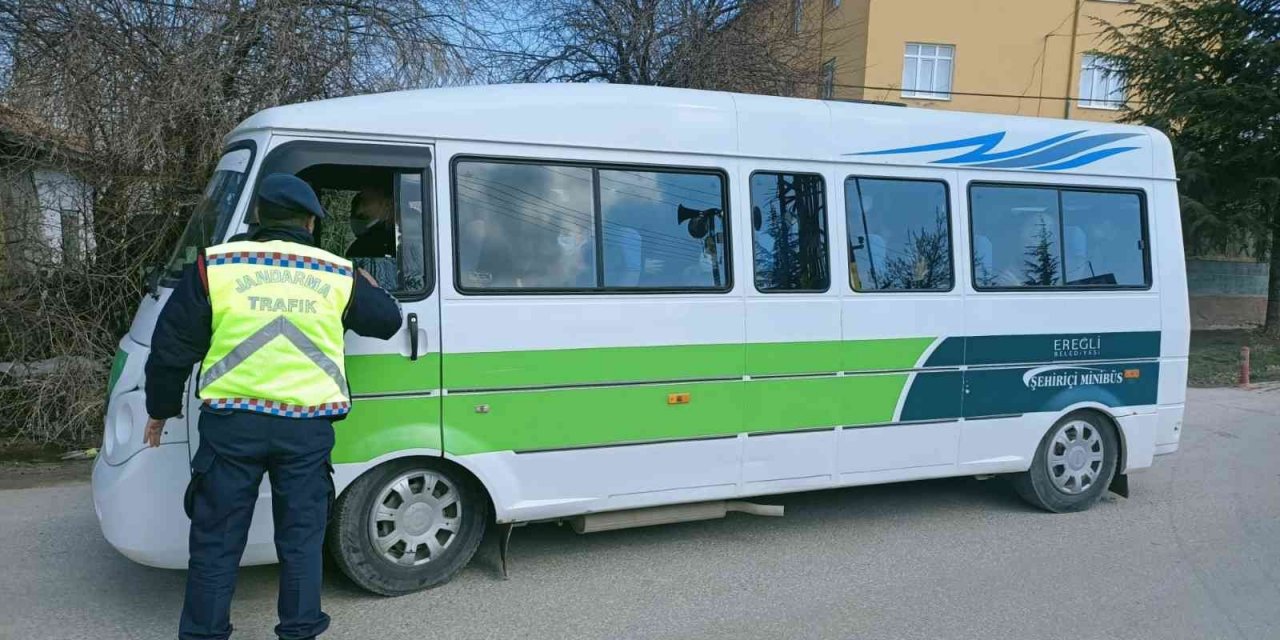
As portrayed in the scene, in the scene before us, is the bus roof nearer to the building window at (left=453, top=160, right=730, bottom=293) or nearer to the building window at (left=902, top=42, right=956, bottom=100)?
the building window at (left=453, top=160, right=730, bottom=293)

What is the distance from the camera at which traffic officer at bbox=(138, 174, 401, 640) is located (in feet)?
10.6

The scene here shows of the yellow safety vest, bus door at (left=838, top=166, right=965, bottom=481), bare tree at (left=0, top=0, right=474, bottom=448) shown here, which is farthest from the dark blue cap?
bare tree at (left=0, top=0, right=474, bottom=448)

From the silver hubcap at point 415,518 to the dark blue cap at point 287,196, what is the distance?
1.51m

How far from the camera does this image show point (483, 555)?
4.97 metres

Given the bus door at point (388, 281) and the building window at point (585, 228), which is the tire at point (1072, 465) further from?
the bus door at point (388, 281)

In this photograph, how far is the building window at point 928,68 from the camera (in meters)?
23.4

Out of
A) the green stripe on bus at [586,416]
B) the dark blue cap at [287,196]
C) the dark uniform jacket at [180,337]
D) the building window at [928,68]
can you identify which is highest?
the building window at [928,68]

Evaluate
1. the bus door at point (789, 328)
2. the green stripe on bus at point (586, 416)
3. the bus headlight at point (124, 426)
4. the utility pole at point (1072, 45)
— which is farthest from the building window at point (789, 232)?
the utility pole at point (1072, 45)

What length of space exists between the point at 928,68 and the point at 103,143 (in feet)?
69.3

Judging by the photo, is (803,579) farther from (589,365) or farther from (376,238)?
(376,238)

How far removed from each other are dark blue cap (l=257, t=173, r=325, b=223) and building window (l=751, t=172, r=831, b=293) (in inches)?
99.0

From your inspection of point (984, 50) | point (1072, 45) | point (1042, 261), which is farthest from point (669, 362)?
point (1072, 45)

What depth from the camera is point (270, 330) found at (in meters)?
3.26

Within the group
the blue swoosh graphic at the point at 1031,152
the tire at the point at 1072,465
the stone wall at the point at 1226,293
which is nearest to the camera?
the blue swoosh graphic at the point at 1031,152
